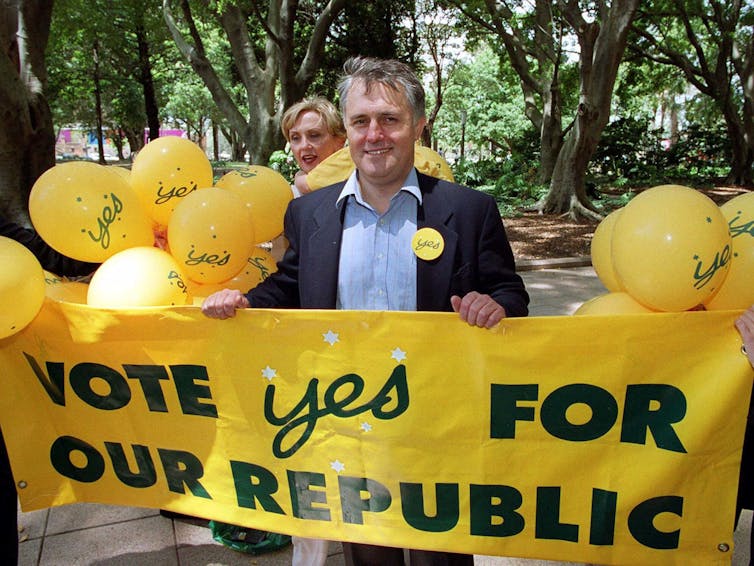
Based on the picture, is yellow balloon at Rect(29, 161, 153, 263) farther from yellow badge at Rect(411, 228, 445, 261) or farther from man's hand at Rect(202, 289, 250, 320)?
yellow badge at Rect(411, 228, 445, 261)

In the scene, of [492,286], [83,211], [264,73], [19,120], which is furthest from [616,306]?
[264,73]

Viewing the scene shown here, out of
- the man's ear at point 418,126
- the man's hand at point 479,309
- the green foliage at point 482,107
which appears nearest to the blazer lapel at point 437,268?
the man's hand at point 479,309

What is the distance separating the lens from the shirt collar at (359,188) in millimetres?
1974

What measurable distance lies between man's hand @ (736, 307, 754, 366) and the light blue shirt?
3.21ft

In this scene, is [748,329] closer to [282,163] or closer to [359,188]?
[359,188]

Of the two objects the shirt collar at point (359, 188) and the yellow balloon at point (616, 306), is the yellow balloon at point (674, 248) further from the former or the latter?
the shirt collar at point (359, 188)

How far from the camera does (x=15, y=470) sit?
2.28 meters

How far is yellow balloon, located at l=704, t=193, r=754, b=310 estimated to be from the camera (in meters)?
1.84

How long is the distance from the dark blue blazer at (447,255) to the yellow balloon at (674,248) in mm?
364

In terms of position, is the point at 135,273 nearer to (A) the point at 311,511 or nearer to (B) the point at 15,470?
(B) the point at 15,470

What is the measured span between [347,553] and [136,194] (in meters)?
1.68

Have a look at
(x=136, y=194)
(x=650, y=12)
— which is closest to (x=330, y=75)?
(x=650, y=12)

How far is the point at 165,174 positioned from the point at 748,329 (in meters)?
2.18

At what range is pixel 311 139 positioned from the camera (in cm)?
308
